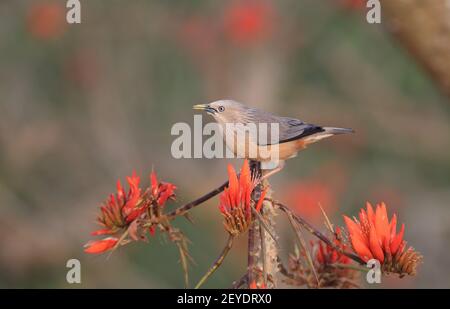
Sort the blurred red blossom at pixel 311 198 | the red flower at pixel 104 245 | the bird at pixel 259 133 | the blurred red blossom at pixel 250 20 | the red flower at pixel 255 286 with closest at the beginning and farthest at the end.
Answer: the red flower at pixel 255 286 → the red flower at pixel 104 245 → the bird at pixel 259 133 → the blurred red blossom at pixel 311 198 → the blurred red blossom at pixel 250 20

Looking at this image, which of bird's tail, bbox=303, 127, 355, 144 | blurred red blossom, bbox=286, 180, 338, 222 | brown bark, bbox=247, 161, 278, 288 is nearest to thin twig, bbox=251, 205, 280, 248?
brown bark, bbox=247, 161, 278, 288

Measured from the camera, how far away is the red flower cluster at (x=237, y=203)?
0.82 meters

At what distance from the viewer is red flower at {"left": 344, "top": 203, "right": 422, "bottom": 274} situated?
0.83 m

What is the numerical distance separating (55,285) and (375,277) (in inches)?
121

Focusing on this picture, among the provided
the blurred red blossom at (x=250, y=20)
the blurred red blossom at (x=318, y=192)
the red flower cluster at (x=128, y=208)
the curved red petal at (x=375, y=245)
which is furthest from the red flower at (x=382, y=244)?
the blurred red blossom at (x=250, y=20)

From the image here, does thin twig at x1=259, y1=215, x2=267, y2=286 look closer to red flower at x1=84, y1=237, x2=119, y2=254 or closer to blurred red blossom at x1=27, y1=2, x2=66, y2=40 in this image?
red flower at x1=84, y1=237, x2=119, y2=254

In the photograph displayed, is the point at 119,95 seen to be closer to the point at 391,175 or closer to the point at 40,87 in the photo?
the point at 40,87

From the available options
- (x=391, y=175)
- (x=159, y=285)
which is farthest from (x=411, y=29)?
(x=391, y=175)

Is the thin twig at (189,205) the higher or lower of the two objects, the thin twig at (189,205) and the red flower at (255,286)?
the higher

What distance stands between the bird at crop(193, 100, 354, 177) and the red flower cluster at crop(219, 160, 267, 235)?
0.61 ft

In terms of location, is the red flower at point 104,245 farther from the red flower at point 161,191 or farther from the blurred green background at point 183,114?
the blurred green background at point 183,114

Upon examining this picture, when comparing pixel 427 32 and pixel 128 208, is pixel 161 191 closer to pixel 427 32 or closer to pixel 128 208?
Answer: pixel 128 208

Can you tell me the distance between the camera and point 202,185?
13.0 feet

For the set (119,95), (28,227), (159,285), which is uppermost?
(119,95)
